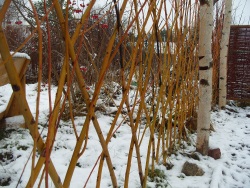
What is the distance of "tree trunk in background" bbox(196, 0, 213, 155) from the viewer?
1835 millimetres

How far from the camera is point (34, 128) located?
576 mm

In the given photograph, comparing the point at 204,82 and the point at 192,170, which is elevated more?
the point at 204,82

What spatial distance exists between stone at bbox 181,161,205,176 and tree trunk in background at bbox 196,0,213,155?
0.33 m

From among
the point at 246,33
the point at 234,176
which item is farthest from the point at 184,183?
the point at 246,33

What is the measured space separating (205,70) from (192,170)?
0.78 meters

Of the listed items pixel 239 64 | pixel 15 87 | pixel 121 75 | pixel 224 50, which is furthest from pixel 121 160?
pixel 239 64

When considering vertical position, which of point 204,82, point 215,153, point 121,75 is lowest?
point 215,153

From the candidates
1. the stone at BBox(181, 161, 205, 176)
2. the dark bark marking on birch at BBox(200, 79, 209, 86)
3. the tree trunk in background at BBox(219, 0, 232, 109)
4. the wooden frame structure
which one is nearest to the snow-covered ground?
the stone at BBox(181, 161, 205, 176)

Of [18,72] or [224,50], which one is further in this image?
[224,50]

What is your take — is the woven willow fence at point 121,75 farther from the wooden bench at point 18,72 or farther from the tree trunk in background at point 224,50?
the tree trunk in background at point 224,50

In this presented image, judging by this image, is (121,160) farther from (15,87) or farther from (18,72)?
(15,87)

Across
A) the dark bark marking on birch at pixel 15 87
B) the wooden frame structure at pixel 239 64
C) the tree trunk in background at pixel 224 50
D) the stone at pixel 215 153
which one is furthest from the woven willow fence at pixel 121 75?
the wooden frame structure at pixel 239 64

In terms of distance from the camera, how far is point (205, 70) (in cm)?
189

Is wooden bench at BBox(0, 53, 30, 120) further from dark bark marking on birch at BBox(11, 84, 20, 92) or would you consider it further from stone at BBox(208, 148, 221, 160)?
stone at BBox(208, 148, 221, 160)
